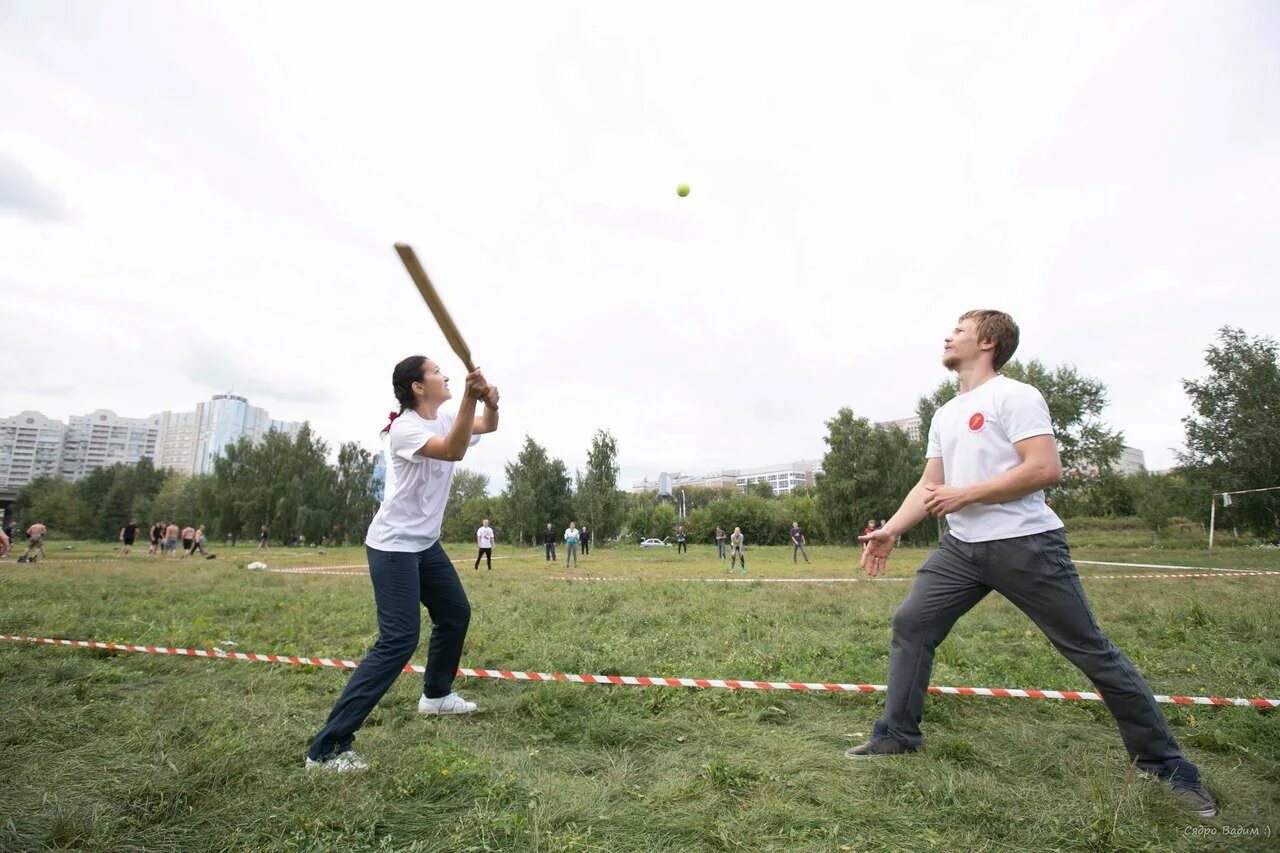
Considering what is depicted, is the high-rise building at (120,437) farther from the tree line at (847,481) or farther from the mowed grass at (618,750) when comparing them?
the mowed grass at (618,750)

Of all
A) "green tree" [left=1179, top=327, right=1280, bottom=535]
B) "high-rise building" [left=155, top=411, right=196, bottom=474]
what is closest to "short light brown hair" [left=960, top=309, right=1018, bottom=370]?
"green tree" [left=1179, top=327, right=1280, bottom=535]

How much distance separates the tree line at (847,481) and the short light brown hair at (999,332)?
3891 centimetres

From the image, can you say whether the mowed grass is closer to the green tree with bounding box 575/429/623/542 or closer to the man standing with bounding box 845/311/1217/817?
the man standing with bounding box 845/311/1217/817

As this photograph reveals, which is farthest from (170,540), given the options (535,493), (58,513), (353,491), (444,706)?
(58,513)

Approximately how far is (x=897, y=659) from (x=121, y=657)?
6.38 m

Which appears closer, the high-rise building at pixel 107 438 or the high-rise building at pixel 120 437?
the high-rise building at pixel 120 437

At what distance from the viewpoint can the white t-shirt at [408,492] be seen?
→ 364 centimetres

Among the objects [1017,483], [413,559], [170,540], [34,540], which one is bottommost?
[170,540]

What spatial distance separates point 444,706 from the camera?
13.7 ft

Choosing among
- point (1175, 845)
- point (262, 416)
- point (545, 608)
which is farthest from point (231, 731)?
point (262, 416)

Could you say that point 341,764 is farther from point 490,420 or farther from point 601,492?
point 601,492

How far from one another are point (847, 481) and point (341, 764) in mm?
49791

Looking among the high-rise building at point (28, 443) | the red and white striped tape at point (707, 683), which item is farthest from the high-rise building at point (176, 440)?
the red and white striped tape at point (707, 683)

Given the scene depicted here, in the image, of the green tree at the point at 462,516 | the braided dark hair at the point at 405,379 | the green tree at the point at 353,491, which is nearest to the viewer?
the braided dark hair at the point at 405,379
